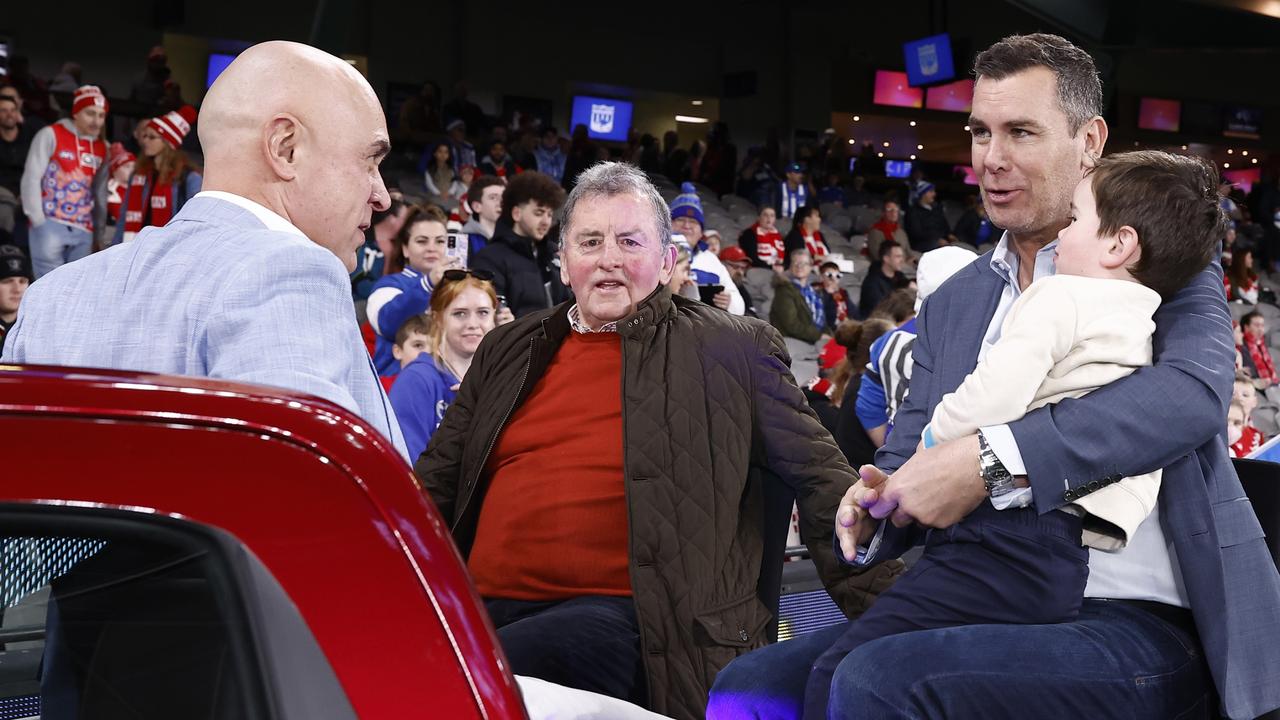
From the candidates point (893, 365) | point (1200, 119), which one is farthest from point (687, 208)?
point (1200, 119)

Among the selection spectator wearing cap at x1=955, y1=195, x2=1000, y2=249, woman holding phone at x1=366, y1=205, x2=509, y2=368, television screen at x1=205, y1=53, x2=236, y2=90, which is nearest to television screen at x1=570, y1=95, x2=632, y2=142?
television screen at x1=205, y1=53, x2=236, y2=90

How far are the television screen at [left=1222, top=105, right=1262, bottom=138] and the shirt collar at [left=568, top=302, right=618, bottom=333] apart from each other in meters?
23.2

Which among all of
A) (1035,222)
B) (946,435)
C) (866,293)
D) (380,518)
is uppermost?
(1035,222)

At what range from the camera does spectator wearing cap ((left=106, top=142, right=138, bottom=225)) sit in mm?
7352

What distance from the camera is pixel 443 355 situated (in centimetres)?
379

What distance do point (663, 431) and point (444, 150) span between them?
412 inches

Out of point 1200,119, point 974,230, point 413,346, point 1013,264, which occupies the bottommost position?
point 413,346

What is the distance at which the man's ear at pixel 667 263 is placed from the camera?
2.62 m

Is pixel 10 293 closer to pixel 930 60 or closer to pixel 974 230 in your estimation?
pixel 974 230

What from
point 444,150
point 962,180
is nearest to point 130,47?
point 444,150

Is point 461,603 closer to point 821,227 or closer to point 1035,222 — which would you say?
point 1035,222

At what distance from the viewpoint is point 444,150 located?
40.5ft

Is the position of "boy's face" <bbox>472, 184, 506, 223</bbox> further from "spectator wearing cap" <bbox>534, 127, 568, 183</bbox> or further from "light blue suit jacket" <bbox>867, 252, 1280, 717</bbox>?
"spectator wearing cap" <bbox>534, 127, 568, 183</bbox>

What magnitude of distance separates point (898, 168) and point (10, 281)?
20118mm
